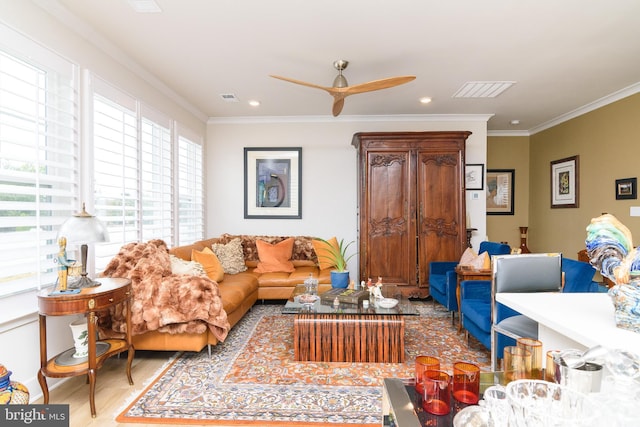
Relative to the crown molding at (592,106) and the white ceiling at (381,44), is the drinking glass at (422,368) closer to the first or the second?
the white ceiling at (381,44)

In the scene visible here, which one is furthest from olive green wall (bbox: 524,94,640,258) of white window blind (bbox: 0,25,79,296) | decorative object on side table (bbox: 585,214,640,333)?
white window blind (bbox: 0,25,79,296)

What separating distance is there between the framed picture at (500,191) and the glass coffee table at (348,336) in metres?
4.21

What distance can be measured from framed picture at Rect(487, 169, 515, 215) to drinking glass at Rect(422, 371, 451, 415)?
20.0ft

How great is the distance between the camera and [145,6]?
2.45 metres

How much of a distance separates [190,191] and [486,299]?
389 cm

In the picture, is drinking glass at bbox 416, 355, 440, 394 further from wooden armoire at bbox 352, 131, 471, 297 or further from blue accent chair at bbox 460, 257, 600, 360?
wooden armoire at bbox 352, 131, 471, 297

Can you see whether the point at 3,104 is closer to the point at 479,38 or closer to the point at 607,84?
the point at 479,38

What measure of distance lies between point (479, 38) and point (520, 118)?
3.04m

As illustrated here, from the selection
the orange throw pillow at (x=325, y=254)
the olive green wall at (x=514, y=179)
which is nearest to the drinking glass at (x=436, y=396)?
the orange throw pillow at (x=325, y=254)

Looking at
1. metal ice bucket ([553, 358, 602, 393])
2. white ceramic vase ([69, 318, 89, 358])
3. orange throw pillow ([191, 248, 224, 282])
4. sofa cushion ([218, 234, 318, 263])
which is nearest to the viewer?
metal ice bucket ([553, 358, 602, 393])

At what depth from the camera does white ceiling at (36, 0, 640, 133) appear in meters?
2.48

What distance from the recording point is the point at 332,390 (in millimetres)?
2400

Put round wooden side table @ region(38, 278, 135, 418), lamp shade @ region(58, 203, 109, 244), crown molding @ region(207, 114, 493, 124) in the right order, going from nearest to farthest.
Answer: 1. round wooden side table @ region(38, 278, 135, 418)
2. lamp shade @ region(58, 203, 109, 244)
3. crown molding @ region(207, 114, 493, 124)

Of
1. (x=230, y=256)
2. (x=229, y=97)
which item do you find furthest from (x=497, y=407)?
(x=229, y=97)
